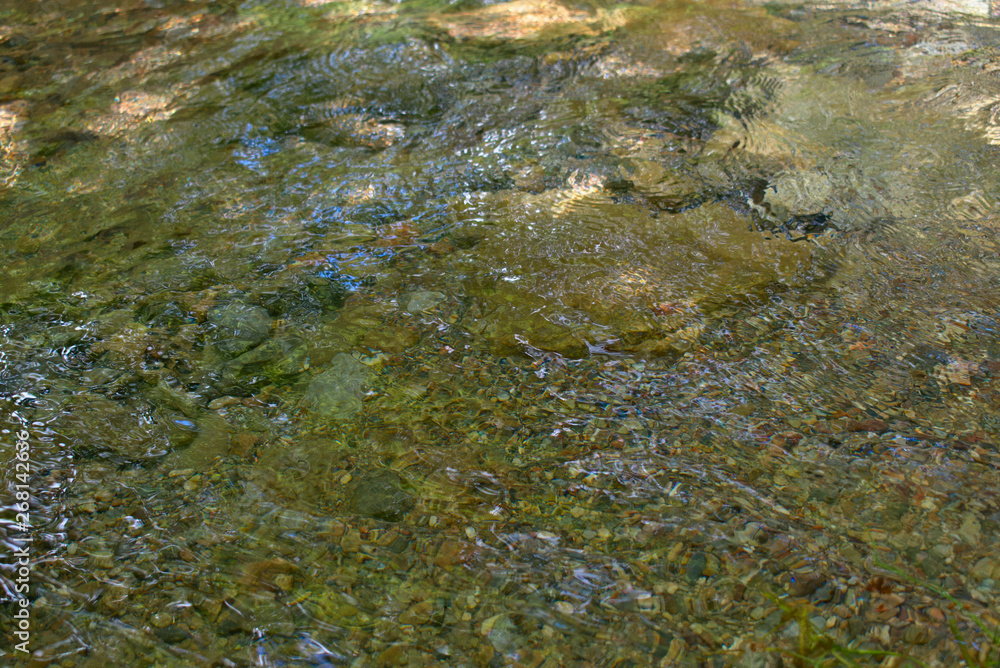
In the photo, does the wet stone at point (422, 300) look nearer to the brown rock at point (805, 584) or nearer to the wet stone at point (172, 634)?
the wet stone at point (172, 634)

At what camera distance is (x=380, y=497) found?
2238mm

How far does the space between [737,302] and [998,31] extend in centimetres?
374

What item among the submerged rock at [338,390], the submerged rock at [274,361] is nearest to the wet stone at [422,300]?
the submerged rock at [338,390]

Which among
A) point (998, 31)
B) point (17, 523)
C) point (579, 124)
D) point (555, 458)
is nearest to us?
point (17, 523)

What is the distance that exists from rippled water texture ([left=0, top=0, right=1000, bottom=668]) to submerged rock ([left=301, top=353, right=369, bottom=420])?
1 centimetres

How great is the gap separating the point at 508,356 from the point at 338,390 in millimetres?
699

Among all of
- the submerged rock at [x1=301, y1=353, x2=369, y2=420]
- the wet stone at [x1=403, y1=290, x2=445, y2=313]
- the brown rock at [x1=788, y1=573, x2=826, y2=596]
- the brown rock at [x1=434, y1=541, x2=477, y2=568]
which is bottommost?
the brown rock at [x1=788, y1=573, x2=826, y2=596]

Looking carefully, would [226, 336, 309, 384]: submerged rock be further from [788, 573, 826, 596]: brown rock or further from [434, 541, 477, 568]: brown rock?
[788, 573, 826, 596]: brown rock

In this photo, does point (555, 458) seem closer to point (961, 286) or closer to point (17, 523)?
point (17, 523)

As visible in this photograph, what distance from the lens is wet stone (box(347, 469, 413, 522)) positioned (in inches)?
86.3

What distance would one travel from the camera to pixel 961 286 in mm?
2877

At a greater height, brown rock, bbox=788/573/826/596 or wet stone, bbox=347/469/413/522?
wet stone, bbox=347/469/413/522

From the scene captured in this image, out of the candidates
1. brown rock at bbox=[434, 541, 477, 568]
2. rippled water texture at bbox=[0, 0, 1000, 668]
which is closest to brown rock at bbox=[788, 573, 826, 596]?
rippled water texture at bbox=[0, 0, 1000, 668]

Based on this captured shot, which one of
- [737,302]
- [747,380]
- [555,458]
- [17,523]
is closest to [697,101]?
[737,302]
